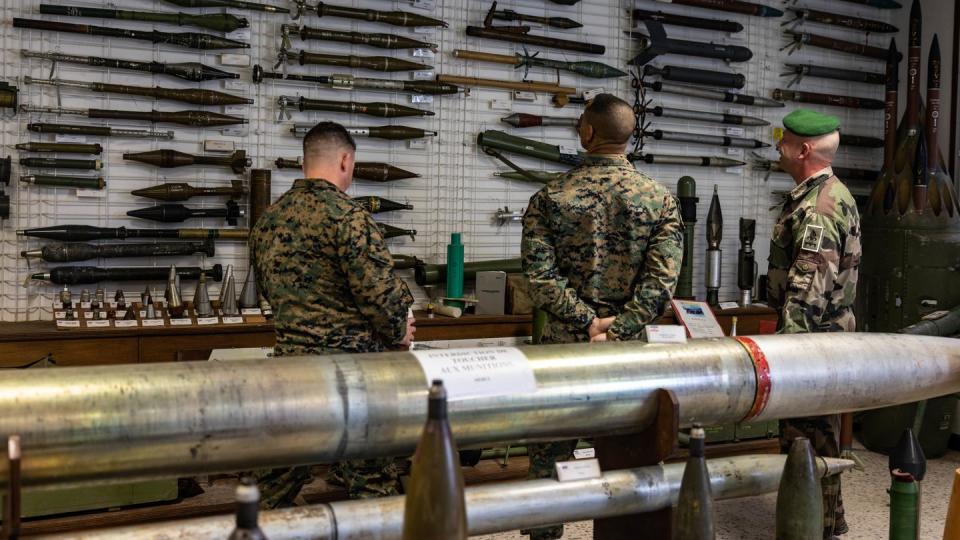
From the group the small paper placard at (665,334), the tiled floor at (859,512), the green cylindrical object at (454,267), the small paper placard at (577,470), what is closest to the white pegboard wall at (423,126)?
the green cylindrical object at (454,267)

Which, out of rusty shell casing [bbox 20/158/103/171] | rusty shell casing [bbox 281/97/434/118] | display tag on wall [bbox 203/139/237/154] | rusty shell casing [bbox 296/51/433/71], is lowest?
rusty shell casing [bbox 20/158/103/171]

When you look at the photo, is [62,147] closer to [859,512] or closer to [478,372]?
[478,372]

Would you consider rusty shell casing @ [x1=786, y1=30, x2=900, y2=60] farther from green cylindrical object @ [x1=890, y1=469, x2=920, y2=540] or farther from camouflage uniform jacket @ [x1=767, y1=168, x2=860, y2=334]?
green cylindrical object @ [x1=890, y1=469, x2=920, y2=540]

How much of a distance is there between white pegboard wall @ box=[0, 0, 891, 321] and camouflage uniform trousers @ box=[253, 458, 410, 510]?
6.54 ft

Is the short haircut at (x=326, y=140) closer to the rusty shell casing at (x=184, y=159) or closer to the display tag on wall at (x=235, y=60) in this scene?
the rusty shell casing at (x=184, y=159)

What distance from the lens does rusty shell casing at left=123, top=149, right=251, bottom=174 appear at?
4.21m

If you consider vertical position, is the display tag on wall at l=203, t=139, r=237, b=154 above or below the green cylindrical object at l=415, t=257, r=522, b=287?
above

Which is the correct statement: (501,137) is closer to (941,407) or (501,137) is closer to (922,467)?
(941,407)

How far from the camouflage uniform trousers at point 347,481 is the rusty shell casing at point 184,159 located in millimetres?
2008

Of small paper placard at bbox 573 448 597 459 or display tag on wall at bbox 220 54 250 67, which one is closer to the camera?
small paper placard at bbox 573 448 597 459

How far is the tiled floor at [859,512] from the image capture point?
3.64 m

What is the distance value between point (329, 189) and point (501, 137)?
92.0 inches

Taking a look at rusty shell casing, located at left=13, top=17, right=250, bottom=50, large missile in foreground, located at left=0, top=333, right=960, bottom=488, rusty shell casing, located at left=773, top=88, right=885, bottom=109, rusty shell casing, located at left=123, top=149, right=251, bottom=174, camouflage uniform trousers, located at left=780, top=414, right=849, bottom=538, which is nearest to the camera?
large missile in foreground, located at left=0, top=333, right=960, bottom=488

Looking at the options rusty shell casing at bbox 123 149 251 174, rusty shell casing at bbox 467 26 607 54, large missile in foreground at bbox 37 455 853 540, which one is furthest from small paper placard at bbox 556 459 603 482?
rusty shell casing at bbox 467 26 607 54
